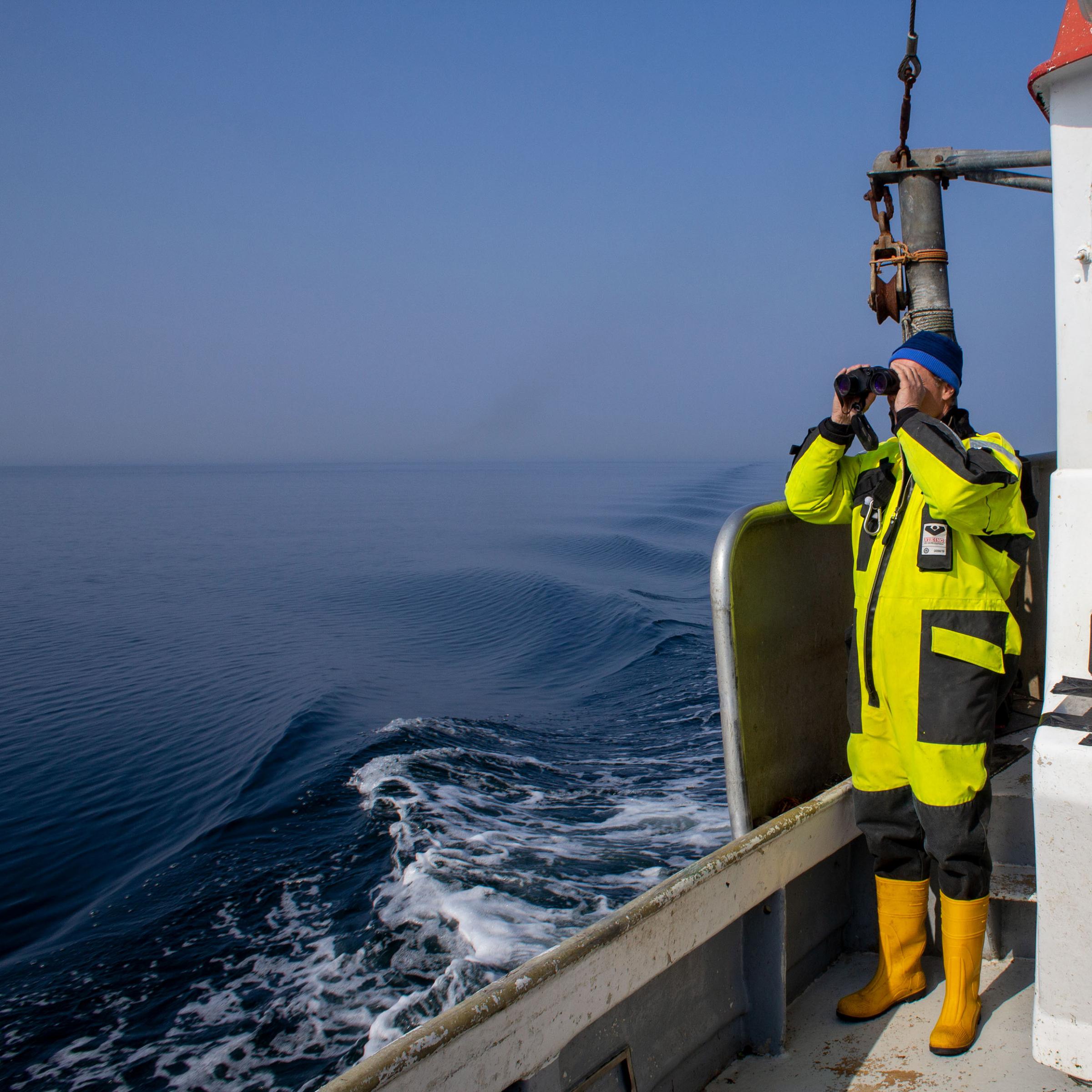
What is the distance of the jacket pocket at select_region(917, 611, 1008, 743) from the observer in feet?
6.31

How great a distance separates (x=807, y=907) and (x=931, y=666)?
80cm

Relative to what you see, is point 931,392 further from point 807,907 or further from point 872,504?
point 807,907

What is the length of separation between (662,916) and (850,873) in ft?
3.38

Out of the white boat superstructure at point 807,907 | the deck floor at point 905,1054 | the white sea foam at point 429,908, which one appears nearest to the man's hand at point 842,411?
the white boat superstructure at point 807,907

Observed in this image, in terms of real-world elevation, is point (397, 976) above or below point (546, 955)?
below

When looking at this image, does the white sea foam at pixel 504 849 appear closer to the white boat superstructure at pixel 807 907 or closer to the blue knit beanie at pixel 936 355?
the white boat superstructure at pixel 807 907

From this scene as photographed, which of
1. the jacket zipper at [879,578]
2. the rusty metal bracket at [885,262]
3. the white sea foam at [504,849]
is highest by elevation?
the rusty metal bracket at [885,262]

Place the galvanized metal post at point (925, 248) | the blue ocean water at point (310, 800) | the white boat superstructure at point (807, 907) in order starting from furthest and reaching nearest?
the galvanized metal post at point (925, 248), the blue ocean water at point (310, 800), the white boat superstructure at point (807, 907)

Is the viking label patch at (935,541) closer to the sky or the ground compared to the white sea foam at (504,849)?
closer to the sky

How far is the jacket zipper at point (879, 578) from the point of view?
6.79ft

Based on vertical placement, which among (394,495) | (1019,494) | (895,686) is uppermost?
(1019,494)

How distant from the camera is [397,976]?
3.36 m

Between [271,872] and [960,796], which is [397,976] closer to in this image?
[271,872]

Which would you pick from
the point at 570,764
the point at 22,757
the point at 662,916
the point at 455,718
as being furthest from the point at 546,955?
the point at 22,757
